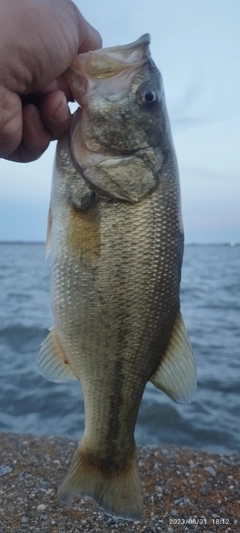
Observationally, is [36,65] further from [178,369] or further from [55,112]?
[178,369]

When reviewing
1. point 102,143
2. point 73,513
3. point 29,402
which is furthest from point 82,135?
point 29,402

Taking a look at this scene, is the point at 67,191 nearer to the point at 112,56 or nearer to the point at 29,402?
the point at 112,56

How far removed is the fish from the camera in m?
2.34

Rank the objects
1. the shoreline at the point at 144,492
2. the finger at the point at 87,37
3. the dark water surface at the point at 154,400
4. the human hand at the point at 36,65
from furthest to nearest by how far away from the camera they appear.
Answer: the dark water surface at the point at 154,400 → the shoreline at the point at 144,492 → the finger at the point at 87,37 → the human hand at the point at 36,65

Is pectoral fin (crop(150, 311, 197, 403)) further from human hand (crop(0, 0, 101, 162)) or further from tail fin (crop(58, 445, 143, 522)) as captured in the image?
human hand (crop(0, 0, 101, 162))

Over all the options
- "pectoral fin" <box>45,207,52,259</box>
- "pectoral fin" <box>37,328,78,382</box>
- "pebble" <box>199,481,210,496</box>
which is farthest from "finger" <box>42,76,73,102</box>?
"pebble" <box>199,481,210,496</box>

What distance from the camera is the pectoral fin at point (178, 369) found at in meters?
2.48

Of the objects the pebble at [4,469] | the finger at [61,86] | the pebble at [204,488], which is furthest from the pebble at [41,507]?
the finger at [61,86]

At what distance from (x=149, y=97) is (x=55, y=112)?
1.47ft

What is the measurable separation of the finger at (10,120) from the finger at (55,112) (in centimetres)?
12

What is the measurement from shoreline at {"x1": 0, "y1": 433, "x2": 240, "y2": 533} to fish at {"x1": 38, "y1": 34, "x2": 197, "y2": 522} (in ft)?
6.82

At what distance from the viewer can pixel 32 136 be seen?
2592 millimetres

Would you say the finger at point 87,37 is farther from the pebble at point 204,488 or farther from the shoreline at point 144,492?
the pebble at point 204,488

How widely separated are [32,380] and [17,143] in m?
7.24
